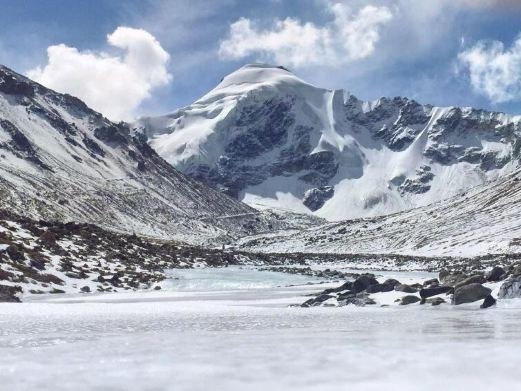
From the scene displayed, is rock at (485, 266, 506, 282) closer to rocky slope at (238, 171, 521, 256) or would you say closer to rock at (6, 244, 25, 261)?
rock at (6, 244, 25, 261)

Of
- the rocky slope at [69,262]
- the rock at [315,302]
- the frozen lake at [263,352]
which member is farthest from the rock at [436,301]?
the rocky slope at [69,262]

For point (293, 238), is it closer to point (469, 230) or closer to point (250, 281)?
point (469, 230)

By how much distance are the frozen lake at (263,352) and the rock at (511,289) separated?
226cm

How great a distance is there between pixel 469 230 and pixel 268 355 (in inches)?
4593

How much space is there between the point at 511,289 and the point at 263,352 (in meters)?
14.2

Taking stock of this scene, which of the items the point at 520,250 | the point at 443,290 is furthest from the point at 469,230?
the point at 443,290

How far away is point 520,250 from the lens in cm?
8506

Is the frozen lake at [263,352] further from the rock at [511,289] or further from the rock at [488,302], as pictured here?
the rock at [511,289]

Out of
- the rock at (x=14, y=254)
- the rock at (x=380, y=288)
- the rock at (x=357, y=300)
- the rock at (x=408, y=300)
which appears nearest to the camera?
the rock at (x=408, y=300)

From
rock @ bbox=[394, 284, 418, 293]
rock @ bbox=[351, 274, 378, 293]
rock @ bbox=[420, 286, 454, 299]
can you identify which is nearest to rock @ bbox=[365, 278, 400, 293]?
rock @ bbox=[394, 284, 418, 293]

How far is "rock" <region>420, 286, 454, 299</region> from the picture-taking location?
79.6 feet

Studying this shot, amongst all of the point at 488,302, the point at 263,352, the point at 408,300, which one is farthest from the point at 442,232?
the point at 263,352

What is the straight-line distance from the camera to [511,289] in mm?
21109

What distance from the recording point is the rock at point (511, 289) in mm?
20938
